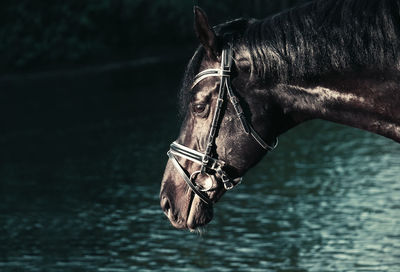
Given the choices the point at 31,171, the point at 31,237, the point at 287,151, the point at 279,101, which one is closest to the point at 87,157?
the point at 31,171

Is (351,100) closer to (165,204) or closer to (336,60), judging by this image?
(336,60)

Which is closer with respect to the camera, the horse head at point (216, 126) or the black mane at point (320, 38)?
the black mane at point (320, 38)

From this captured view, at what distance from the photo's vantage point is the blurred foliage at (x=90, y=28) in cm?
2784

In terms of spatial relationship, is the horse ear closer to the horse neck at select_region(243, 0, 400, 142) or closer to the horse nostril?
the horse neck at select_region(243, 0, 400, 142)

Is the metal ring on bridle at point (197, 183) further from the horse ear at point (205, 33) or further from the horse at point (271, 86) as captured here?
the horse ear at point (205, 33)

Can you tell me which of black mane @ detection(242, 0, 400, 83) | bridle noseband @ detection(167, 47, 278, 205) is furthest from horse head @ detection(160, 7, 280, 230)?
black mane @ detection(242, 0, 400, 83)

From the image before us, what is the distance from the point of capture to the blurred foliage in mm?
27844

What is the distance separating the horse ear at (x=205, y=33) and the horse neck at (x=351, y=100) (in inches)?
12.6

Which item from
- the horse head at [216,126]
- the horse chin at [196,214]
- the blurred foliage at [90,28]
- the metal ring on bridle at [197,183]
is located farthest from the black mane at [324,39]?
the blurred foliage at [90,28]

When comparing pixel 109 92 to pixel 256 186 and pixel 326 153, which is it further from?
pixel 256 186

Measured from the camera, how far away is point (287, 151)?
45.0 ft

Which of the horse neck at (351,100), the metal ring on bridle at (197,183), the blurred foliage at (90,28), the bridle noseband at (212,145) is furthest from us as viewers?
the blurred foliage at (90,28)

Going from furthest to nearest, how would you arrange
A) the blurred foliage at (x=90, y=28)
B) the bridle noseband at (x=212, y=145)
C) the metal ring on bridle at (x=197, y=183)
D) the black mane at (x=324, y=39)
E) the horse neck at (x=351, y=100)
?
1. the blurred foliage at (x=90, y=28)
2. the metal ring on bridle at (x=197, y=183)
3. the bridle noseband at (x=212, y=145)
4. the horse neck at (x=351, y=100)
5. the black mane at (x=324, y=39)

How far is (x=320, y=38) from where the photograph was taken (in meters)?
3.76
